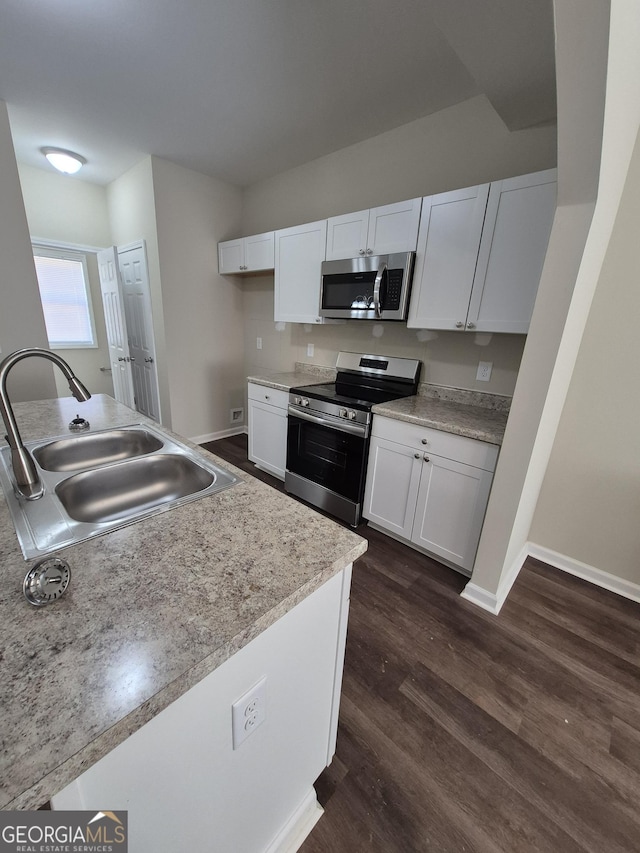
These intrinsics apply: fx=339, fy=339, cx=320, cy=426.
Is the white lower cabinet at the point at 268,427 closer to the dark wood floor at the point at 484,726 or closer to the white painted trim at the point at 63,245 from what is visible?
the dark wood floor at the point at 484,726

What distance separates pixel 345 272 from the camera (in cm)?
241

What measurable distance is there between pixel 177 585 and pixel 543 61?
232 cm

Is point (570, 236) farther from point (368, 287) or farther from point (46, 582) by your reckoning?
point (46, 582)

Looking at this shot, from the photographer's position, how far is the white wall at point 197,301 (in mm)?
3199

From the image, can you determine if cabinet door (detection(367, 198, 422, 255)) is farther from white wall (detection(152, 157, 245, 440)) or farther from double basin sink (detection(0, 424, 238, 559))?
white wall (detection(152, 157, 245, 440))

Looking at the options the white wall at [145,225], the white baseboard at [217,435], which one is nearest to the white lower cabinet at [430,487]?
the white baseboard at [217,435]

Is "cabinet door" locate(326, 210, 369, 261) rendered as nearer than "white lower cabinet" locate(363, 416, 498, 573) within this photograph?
No

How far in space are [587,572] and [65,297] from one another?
222 inches

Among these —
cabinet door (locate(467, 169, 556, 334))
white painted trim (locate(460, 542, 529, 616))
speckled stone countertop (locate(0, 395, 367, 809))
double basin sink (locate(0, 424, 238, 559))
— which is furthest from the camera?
white painted trim (locate(460, 542, 529, 616))

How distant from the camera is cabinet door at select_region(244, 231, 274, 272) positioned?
119 inches

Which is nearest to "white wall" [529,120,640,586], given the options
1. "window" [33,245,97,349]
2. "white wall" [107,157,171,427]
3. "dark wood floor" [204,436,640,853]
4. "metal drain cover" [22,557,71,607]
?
"dark wood floor" [204,436,640,853]

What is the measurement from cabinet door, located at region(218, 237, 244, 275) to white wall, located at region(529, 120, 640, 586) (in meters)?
2.89

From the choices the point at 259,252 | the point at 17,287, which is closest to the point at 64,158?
the point at 17,287

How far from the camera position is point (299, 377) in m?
3.14
